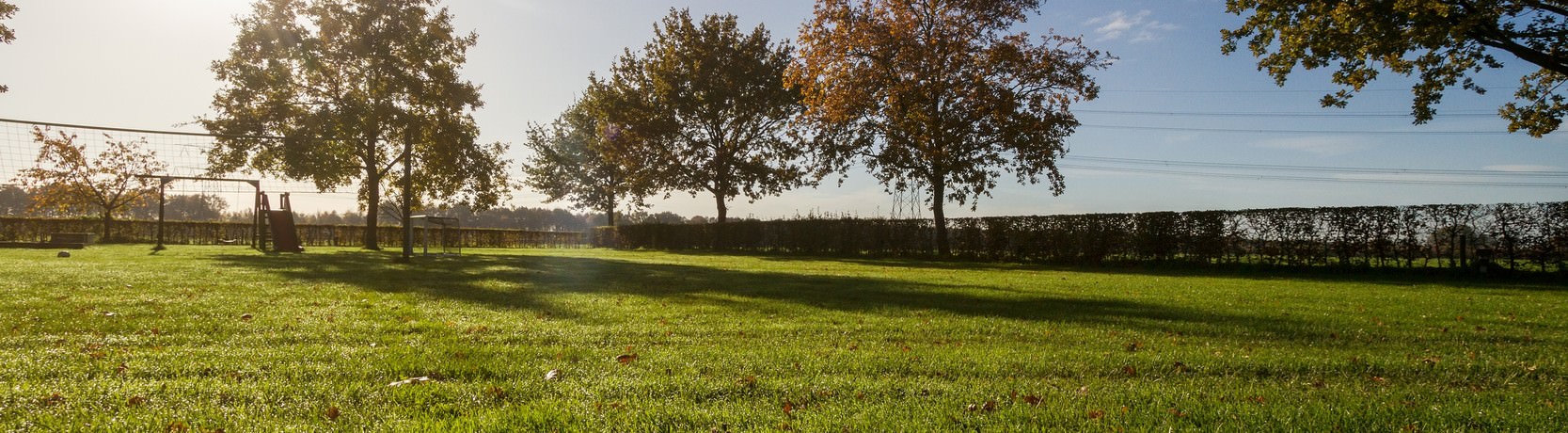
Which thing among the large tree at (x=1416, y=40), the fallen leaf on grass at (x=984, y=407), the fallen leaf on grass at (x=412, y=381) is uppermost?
the large tree at (x=1416, y=40)

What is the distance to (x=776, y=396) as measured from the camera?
3.44 m

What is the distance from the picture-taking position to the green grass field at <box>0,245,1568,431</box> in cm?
306

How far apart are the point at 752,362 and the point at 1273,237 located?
1704 centimetres

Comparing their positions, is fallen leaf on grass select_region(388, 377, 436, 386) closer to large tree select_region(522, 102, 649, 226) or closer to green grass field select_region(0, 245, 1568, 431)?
green grass field select_region(0, 245, 1568, 431)

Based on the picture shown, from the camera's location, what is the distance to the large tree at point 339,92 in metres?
26.3

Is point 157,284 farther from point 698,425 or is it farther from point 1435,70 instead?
point 1435,70

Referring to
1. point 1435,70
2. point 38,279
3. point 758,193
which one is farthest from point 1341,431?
point 758,193

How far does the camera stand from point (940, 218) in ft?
79.6

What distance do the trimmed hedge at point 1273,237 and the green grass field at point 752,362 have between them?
7.77 meters

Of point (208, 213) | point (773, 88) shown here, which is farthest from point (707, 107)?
point (208, 213)

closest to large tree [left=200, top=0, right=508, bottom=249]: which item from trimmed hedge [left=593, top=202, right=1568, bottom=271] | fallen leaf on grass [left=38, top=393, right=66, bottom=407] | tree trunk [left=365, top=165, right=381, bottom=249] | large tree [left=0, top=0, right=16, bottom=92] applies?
tree trunk [left=365, top=165, right=381, bottom=249]

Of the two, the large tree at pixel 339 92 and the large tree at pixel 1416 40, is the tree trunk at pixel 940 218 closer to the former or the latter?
the large tree at pixel 1416 40

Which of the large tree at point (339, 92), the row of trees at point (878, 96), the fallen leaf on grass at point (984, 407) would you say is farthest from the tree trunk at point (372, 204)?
the fallen leaf on grass at point (984, 407)

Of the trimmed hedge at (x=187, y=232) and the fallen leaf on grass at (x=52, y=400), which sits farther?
the trimmed hedge at (x=187, y=232)
